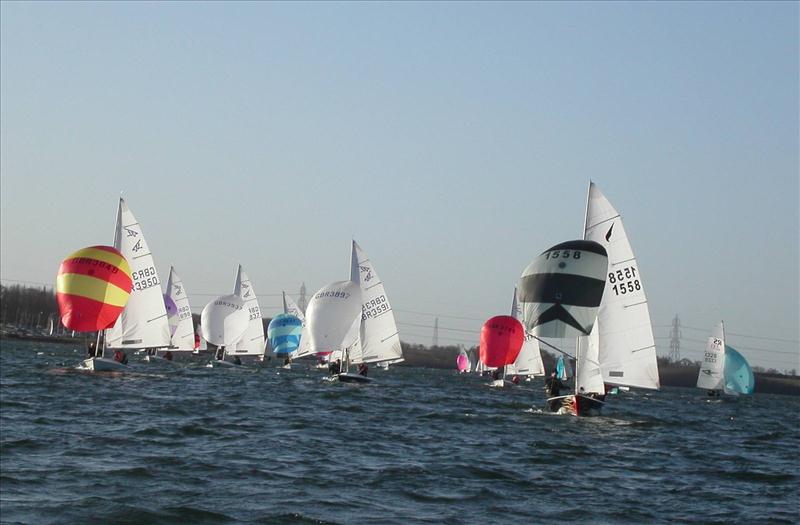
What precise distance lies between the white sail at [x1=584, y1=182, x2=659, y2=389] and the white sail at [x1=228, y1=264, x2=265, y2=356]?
51228mm

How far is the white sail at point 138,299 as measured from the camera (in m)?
49.3

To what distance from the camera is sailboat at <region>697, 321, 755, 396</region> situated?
269ft

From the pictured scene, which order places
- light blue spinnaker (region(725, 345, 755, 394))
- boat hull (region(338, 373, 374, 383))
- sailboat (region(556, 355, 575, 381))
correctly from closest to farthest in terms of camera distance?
boat hull (region(338, 373, 374, 383)) < light blue spinnaker (region(725, 345, 755, 394)) < sailboat (region(556, 355, 575, 381))

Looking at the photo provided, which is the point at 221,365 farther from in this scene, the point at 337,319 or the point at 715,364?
the point at 715,364

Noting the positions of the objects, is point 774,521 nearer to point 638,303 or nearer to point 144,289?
point 638,303

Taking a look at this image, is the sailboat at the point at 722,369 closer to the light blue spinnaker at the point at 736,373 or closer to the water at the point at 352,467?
the light blue spinnaker at the point at 736,373

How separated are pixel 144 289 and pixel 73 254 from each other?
6034 mm

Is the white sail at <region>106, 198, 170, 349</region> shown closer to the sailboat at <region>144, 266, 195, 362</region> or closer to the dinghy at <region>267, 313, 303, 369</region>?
the sailboat at <region>144, 266, 195, 362</region>

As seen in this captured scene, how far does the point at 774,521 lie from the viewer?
15703 millimetres

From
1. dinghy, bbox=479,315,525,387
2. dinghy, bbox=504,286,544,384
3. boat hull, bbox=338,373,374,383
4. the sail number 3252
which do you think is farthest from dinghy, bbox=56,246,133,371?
dinghy, bbox=504,286,544,384

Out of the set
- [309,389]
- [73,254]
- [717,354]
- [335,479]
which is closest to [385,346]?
[309,389]

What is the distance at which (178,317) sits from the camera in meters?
84.6

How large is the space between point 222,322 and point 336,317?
29.3 meters


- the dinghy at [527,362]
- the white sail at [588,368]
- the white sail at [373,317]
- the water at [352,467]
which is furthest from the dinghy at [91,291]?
the dinghy at [527,362]
